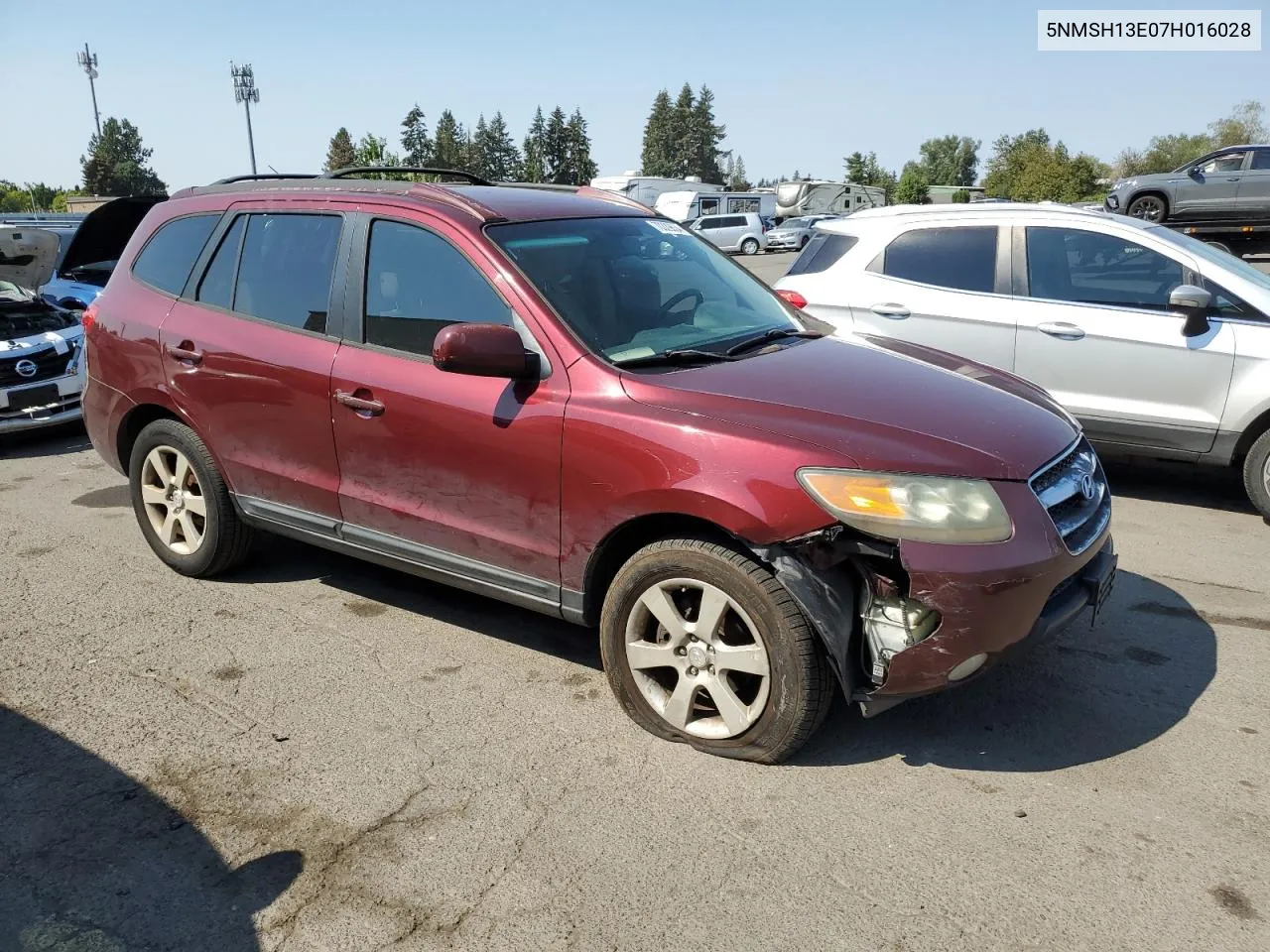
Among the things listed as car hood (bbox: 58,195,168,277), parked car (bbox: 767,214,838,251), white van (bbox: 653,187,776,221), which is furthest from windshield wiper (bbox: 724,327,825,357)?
white van (bbox: 653,187,776,221)

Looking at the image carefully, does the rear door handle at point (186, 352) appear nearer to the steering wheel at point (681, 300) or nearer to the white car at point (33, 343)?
the steering wheel at point (681, 300)

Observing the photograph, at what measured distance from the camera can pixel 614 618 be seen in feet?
11.1

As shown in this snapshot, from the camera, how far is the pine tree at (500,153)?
384 ft

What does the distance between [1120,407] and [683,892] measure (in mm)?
4490

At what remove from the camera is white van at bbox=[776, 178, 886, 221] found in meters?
53.7

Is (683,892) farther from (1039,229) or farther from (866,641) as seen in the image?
(1039,229)

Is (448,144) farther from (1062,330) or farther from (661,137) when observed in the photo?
(1062,330)

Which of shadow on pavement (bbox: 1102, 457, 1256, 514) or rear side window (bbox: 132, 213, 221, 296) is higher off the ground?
rear side window (bbox: 132, 213, 221, 296)

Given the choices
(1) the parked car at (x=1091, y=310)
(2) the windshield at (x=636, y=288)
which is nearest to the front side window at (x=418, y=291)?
(2) the windshield at (x=636, y=288)

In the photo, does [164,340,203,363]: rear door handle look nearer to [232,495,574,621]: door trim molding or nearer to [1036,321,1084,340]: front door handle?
[232,495,574,621]: door trim molding

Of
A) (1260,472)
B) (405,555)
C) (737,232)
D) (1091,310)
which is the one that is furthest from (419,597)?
(737,232)

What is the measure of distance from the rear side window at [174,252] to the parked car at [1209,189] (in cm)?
1554

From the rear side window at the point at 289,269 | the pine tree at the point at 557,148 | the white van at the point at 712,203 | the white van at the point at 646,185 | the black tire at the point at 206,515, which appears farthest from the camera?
the pine tree at the point at 557,148

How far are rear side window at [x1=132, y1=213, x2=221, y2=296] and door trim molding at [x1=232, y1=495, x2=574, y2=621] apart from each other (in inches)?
44.5
